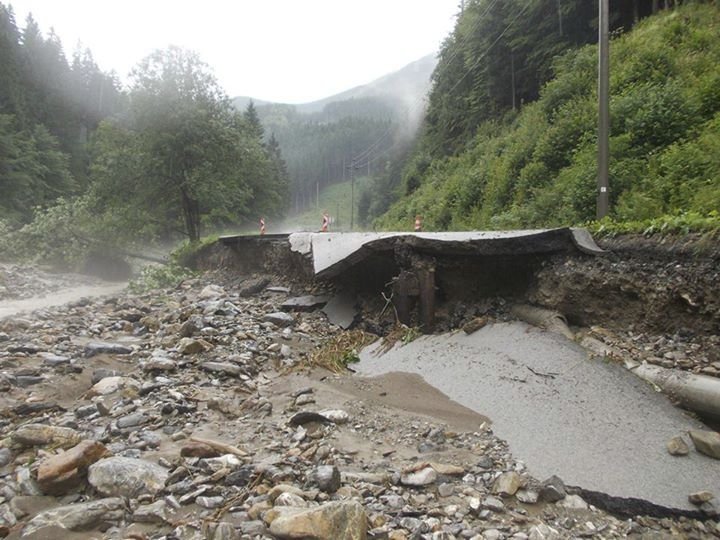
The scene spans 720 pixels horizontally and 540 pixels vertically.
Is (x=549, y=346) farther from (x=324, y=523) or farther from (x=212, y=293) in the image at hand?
(x=212, y=293)

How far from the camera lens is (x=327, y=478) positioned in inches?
94.0

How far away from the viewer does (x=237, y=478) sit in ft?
8.16

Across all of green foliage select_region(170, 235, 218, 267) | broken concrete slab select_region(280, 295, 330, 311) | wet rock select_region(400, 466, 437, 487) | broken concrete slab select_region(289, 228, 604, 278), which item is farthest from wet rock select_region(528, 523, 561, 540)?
green foliage select_region(170, 235, 218, 267)

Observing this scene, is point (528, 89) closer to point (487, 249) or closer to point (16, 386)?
point (487, 249)

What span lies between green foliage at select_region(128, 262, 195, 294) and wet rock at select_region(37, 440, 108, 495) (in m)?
10.5

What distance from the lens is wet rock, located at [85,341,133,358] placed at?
5.37 m

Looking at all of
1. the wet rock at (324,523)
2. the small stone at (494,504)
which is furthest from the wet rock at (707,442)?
the wet rock at (324,523)

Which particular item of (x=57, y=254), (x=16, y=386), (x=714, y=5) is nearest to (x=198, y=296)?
(x=16, y=386)

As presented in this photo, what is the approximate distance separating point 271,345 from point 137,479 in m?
3.08

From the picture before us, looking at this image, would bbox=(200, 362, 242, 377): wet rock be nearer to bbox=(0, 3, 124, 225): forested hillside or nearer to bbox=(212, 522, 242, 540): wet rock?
bbox=(212, 522, 242, 540): wet rock

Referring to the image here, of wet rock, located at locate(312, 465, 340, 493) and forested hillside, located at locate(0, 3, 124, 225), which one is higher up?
forested hillside, located at locate(0, 3, 124, 225)

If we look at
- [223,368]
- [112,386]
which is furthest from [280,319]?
[112,386]

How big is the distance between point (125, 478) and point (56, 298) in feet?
44.2

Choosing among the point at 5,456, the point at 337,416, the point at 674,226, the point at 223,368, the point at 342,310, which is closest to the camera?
the point at 5,456
